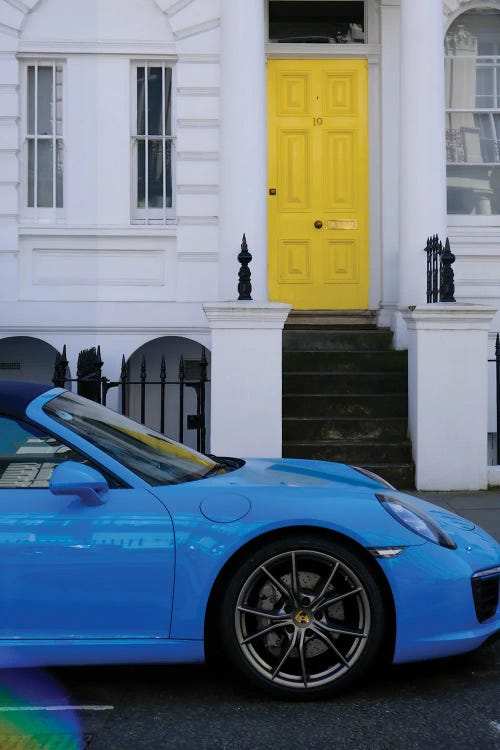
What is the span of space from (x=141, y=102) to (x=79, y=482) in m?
8.61

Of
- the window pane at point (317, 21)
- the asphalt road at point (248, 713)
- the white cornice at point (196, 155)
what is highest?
the window pane at point (317, 21)

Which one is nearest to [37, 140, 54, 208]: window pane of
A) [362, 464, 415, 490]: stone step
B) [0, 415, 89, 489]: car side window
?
[362, 464, 415, 490]: stone step

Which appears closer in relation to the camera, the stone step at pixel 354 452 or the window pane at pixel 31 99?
the stone step at pixel 354 452

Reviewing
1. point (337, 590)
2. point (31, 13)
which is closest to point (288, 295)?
point (31, 13)

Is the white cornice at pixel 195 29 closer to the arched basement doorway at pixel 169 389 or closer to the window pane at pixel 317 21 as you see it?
the window pane at pixel 317 21

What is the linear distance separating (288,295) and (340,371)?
5.83 ft

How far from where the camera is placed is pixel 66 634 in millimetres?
4266

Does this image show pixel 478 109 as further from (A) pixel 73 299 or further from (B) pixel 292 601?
(B) pixel 292 601

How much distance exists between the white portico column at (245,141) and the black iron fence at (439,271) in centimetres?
175

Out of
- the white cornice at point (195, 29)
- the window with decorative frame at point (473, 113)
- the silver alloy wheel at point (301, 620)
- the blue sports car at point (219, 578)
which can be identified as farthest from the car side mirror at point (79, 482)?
the window with decorative frame at point (473, 113)

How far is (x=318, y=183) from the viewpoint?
1233 centimetres

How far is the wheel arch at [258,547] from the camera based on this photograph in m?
4.34

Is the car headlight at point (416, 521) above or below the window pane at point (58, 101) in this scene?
below

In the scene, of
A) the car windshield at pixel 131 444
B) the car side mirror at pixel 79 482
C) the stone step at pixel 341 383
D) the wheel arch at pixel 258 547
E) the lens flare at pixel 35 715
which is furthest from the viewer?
the stone step at pixel 341 383
